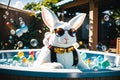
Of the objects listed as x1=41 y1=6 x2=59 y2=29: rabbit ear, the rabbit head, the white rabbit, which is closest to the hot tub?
the white rabbit

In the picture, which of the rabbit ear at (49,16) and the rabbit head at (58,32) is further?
the rabbit ear at (49,16)

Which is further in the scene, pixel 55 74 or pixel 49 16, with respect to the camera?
pixel 49 16

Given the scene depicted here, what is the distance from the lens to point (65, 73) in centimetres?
457

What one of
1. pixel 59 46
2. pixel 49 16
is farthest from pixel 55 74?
pixel 49 16

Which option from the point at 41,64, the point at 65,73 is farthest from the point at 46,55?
the point at 65,73

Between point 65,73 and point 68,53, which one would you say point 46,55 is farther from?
point 65,73

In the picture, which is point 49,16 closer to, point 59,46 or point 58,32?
point 58,32

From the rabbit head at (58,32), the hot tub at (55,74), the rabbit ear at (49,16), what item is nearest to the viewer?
the hot tub at (55,74)

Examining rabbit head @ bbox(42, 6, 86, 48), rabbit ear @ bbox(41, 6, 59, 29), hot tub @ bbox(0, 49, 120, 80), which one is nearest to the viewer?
hot tub @ bbox(0, 49, 120, 80)

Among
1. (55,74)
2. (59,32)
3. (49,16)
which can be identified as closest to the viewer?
(55,74)

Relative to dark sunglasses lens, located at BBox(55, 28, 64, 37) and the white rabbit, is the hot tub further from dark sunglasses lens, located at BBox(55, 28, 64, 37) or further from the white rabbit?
dark sunglasses lens, located at BBox(55, 28, 64, 37)

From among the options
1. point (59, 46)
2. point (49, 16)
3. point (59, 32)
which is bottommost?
point (59, 46)

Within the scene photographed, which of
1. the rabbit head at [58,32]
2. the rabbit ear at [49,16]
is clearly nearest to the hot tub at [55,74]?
the rabbit head at [58,32]

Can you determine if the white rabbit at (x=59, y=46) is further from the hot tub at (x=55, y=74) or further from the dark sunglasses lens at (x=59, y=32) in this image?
the hot tub at (x=55, y=74)
